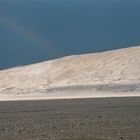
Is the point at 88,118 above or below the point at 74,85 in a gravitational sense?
below

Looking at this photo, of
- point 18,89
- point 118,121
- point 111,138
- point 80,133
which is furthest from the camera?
point 18,89

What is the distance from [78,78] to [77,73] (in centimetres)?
220

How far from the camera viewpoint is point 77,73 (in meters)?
57.6

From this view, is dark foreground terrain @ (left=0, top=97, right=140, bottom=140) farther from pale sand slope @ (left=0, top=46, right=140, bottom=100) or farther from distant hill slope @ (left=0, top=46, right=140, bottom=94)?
A: distant hill slope @ (left=0, top=46, right=140, bottom=94)

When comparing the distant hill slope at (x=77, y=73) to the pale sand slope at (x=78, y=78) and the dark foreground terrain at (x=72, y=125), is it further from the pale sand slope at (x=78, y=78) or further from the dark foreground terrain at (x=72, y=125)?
the dark foreground terrain at (x=72, y=125)

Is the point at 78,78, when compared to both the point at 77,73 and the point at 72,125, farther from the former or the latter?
the point at 72,125

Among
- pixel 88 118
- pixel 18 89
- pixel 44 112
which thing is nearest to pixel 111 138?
pixel 88 118

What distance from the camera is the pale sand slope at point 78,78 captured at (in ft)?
162

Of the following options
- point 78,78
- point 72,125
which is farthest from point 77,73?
point 72,125

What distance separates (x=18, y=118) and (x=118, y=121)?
15.6ft

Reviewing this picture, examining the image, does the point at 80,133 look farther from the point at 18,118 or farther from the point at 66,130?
the point at 18,118

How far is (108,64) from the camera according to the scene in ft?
193

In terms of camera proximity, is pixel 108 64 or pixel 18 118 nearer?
pixel 18 118

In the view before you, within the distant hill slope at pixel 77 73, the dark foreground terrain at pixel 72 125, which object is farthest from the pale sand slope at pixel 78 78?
the dark foreground terrain at pixel 72 125
